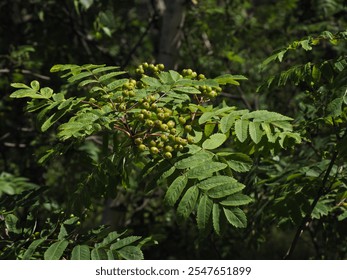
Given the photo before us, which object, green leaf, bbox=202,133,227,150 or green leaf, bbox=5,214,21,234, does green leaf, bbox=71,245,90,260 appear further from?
green leaf, bbox=202,133,227,150

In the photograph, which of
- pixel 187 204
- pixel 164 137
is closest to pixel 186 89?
pixel 164 137

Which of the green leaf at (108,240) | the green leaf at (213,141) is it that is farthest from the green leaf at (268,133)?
the green leaf at (108,240)

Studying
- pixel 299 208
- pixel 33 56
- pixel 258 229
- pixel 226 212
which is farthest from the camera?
pixel 33 56

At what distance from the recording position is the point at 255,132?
6.15 feet

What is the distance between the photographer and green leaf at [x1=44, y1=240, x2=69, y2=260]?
1.76 m

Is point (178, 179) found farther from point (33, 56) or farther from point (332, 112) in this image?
point (33, 56)

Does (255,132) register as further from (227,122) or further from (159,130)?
(159,130)

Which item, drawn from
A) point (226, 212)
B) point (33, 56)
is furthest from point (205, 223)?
point (33, 56)

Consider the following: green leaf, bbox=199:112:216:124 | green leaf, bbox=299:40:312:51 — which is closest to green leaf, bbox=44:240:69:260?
green leaf, bbox=199:112:216:124

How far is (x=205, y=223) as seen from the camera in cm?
175

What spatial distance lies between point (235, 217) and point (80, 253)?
525 mm

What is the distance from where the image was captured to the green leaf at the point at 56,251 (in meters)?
1.76

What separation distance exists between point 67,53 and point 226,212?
323 cm

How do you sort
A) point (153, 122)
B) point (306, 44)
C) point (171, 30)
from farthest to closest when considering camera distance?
point (171, 30) → point (306, 44) → point (153, 122)
